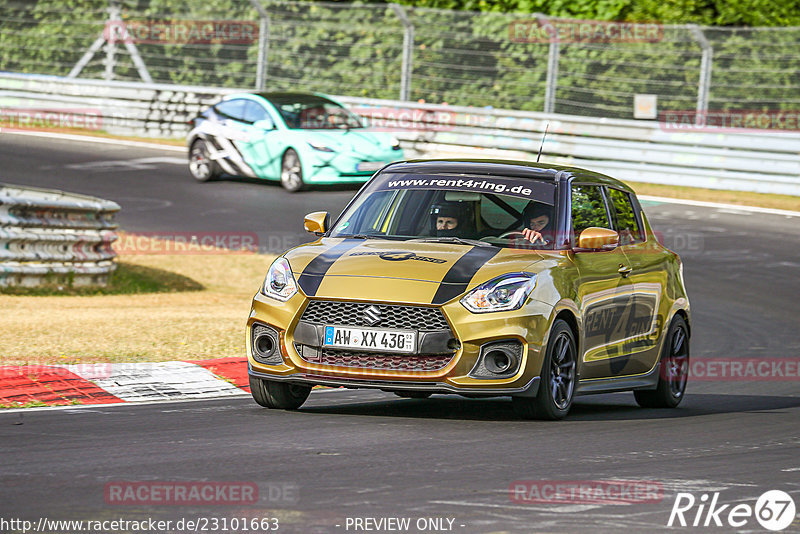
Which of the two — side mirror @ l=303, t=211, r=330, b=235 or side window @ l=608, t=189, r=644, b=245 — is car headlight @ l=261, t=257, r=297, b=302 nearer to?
side mirror @ l=303, t=211, r=330, b=235

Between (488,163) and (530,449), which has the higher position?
(488,163)

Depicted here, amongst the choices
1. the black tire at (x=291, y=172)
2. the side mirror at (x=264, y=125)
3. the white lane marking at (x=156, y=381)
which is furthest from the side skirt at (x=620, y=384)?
the side mirror at (x=264, y=125)

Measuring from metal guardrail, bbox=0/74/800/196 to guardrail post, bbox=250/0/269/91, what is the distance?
1458mm

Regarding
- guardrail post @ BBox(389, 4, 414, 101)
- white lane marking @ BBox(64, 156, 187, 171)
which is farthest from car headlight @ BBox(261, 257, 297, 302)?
guardrail post @ BBox(389, 4, 414, 101)

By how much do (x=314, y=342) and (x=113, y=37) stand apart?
24.7 metres

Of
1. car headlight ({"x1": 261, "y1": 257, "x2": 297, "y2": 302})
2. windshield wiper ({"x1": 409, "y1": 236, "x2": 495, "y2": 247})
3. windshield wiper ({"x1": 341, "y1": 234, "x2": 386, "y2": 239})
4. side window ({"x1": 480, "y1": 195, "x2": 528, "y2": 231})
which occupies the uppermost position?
side window ({"x1": 480, "y1": 195, "x2": 528, "y2": 231})

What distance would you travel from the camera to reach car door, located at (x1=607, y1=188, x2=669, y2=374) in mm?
10266

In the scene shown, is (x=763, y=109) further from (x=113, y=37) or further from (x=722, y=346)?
(x=113, y=37)

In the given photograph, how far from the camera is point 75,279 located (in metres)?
16.2

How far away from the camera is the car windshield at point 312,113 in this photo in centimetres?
2364

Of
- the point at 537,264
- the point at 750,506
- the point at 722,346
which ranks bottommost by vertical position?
the point at 722,346

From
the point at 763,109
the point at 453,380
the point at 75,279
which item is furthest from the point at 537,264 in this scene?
the point at 763,109

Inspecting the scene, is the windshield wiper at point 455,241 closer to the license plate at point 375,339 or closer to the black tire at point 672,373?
the license plate at point 375,339

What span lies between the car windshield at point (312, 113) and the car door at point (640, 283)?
43.1 ft
